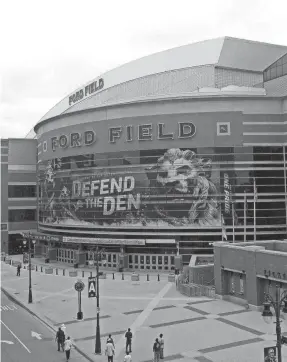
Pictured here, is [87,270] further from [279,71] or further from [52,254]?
[279,71]

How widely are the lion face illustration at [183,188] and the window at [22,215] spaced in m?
34.2

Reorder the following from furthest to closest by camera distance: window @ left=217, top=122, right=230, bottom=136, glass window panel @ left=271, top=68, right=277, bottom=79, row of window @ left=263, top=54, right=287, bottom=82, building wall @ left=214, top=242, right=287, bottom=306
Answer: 1. glass window panel @ left=271, top=68, right=277, bottom=79
2. row of window @ left=263, top=54, right=287, bottom=82
3. window @ left=217, top=122, right=230, bottom=136
4. building wall @ left=214, top=242, right=287, bottom=306

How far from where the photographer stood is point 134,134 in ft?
216

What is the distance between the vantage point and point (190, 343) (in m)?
29.6

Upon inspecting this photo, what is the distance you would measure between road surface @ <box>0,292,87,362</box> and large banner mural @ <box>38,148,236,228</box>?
1076 inches

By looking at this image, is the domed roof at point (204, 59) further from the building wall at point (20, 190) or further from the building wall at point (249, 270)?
the building wall at point (249, 270)

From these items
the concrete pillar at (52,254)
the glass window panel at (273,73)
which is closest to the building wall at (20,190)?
the concrete pillar at (52,254)

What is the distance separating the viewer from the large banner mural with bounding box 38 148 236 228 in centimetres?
6291

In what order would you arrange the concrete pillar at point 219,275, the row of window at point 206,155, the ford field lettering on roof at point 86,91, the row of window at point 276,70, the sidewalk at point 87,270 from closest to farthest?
the concrete pillar at point 219,275
the sidewalk at point 87,270
the row of window at point 206,155
the row of window at point 276,70
the ford field lettering on roof at point 86,91

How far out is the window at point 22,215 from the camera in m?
88.1

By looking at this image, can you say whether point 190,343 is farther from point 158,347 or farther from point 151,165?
point 151,165

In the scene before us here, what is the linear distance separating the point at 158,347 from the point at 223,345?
211 inches

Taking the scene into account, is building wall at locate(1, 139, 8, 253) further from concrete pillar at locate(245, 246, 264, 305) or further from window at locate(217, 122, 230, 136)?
concrete pillar at locate(245, 246, 264, 305)

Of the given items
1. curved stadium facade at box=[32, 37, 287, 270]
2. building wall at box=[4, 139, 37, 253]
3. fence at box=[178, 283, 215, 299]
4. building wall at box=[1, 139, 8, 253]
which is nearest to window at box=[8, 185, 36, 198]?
building wall at box=[4, 139, 37, 253]
